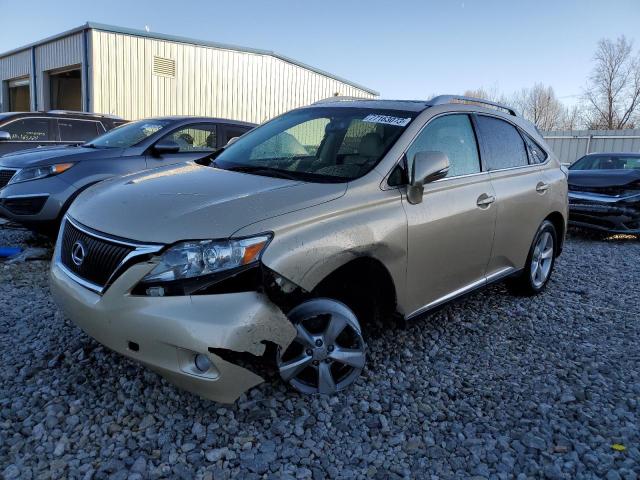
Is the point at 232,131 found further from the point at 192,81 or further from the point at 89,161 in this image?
the point at 192,81

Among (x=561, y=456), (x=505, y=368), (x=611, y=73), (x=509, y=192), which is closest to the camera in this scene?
(x=561, y=456)

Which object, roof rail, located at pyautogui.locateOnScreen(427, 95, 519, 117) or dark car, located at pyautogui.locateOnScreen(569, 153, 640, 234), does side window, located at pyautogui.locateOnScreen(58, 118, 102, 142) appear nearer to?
roof rail, located at pyautogui.locateOnScreen(427, 95, 519, 117)

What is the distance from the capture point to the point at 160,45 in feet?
58.3

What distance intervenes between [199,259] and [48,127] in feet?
25.7

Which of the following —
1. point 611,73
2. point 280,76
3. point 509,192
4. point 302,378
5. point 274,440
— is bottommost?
point 274,440

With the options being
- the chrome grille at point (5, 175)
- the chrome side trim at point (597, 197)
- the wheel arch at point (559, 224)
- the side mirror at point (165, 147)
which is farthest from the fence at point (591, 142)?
the chrome grille at point (5, 175)

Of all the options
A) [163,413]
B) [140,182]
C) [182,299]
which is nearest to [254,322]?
[182,299]

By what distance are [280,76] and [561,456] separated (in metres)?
20.8

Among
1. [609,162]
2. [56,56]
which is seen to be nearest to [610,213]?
[609,162]

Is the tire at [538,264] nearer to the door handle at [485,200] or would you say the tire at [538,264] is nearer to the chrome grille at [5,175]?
the door handle at [485,200]

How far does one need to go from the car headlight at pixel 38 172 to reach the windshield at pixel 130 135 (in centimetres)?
81

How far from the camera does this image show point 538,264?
484cm

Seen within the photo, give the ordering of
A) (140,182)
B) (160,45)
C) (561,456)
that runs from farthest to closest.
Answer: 1. (160,45)
2. (140,182)
3. (561,456)

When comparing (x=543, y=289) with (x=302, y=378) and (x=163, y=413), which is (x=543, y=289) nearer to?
(x=302, y=378)
